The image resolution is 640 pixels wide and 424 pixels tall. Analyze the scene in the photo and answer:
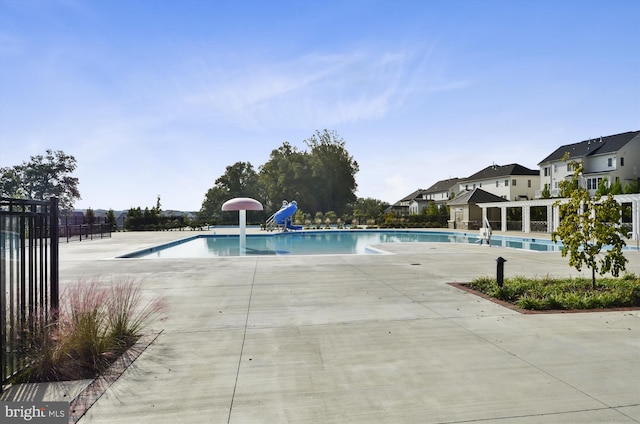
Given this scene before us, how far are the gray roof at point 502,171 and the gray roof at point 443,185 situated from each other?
704 centimetres

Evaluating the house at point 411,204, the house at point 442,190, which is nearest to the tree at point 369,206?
the house at point 411,204

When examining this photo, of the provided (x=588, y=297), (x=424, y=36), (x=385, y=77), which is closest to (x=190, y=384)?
(x=588, y=297)

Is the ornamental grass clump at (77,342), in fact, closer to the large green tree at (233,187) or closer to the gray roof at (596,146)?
the gray roof at (596,146)

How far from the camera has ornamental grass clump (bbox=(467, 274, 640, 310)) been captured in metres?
6.22

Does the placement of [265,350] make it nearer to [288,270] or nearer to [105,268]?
[288,270]

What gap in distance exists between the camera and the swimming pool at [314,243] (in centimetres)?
1827

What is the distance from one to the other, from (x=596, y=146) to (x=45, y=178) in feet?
195

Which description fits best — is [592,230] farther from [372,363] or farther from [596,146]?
[596,146]

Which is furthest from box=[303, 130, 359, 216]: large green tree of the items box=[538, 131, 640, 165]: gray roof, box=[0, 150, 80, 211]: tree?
box=[0, 150, 80, 211]: tree

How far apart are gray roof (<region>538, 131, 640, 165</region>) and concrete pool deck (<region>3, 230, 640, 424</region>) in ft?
138

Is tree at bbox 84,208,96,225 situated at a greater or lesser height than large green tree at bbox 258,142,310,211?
lesser

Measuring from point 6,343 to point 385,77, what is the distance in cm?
1804

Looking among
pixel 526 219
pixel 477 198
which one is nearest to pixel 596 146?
pixel 477 198

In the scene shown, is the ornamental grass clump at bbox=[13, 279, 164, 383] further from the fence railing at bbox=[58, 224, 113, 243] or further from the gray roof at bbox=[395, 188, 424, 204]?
the gray roof at bbox=[395, 188, 424, 204]
